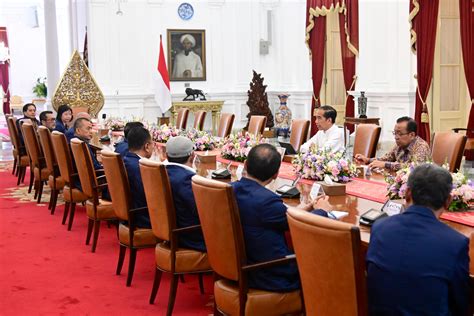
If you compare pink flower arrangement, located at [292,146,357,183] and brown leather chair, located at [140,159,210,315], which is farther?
pink flower arrangement, located at [292,146,357,183]

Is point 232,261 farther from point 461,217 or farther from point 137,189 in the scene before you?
point 137,189

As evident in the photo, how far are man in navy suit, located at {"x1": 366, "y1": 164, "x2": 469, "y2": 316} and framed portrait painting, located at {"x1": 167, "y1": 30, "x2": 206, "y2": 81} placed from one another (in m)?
12.6

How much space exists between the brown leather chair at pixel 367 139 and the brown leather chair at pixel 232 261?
312 cm

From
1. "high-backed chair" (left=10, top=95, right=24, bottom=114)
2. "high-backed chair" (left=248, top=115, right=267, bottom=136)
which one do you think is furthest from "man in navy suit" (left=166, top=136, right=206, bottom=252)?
"high-backed chair" (left=10, top=95, right=24, bottom=114)

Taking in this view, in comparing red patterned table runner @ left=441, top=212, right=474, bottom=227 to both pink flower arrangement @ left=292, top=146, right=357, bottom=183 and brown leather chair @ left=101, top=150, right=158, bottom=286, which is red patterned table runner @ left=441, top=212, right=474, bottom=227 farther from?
brown leather chair @ left=101, top=150, right=158, bottom=286

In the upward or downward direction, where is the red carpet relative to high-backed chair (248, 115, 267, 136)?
downward

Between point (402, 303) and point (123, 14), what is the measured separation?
12.7m

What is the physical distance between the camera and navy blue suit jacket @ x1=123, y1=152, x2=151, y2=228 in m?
4.51

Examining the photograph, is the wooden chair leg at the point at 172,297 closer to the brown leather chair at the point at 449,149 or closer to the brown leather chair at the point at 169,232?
the brown leather chair at the point at 169,232

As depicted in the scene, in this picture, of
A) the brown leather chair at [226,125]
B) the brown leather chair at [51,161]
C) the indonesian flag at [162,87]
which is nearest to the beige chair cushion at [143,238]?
the brown leather chair at [51,161]

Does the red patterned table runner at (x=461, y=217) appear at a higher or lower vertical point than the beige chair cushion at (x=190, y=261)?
higher

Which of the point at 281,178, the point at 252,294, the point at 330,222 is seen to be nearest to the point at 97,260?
the point at 281,178

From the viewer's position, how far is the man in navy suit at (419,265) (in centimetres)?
215

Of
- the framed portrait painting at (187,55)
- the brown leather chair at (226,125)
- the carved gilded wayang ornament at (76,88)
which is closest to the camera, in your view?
the brown leather chair at (226,125)
